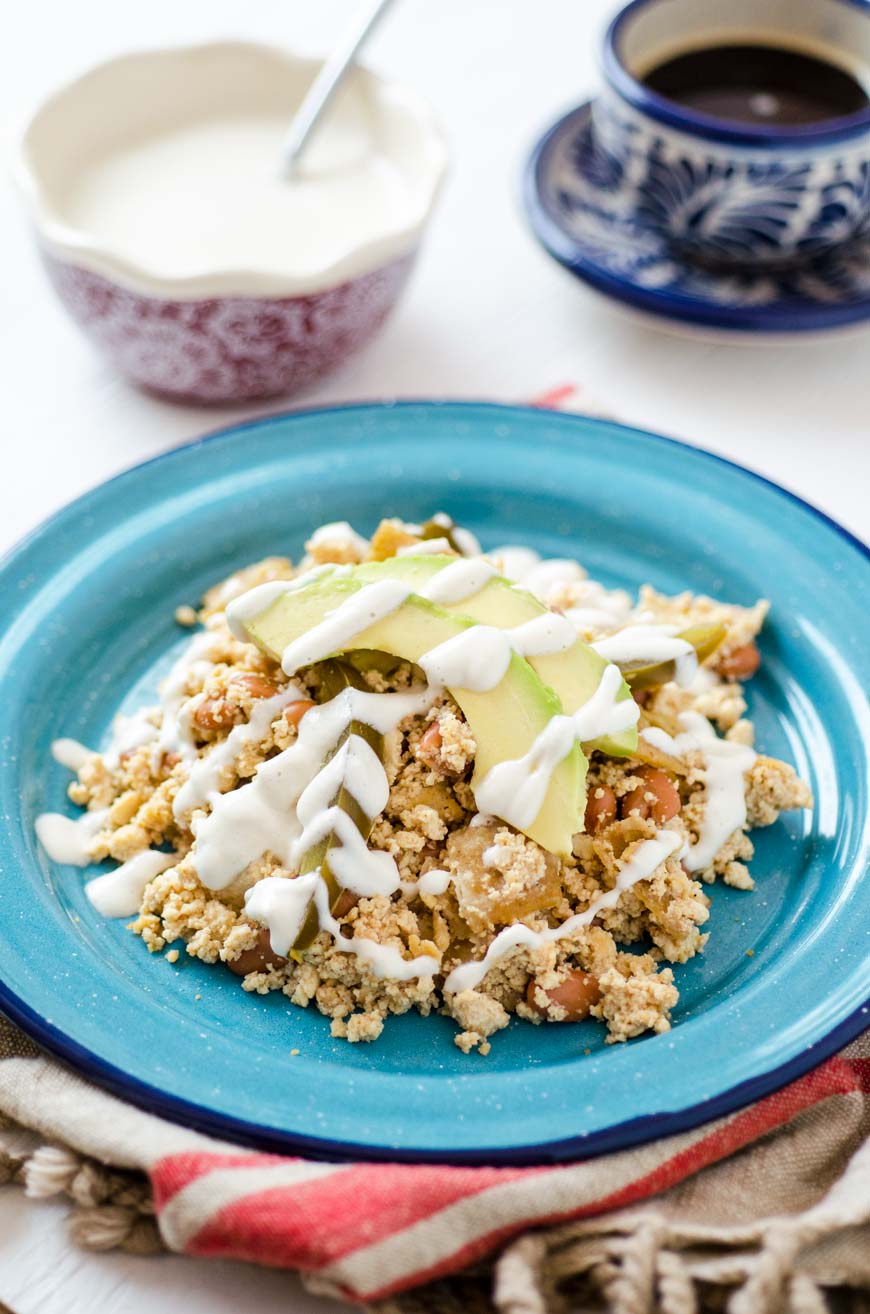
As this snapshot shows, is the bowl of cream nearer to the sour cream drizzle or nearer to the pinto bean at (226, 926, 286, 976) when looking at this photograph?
the sour cream drizzle

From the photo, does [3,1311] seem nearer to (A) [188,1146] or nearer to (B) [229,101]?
(A) [188,1146]

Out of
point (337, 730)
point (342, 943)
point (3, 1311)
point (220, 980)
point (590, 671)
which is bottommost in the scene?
point (3, 1311)

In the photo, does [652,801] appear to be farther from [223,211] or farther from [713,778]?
[223,211]

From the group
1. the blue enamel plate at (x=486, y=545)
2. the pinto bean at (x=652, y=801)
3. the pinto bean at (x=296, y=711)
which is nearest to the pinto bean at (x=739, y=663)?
the blue enamel plate at (x=486, y=545)

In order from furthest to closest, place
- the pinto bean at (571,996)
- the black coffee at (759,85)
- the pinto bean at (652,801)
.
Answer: the black coffee at (759,85) < the pinto bean at (652,801) < the pinto bean at (571,996)

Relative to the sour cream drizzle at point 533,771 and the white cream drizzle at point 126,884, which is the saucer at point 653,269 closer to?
the sour cream drizzle at point 533,771

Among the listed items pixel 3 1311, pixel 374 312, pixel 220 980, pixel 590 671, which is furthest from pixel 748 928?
pixel 374 312

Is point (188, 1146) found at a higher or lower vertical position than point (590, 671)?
lower
